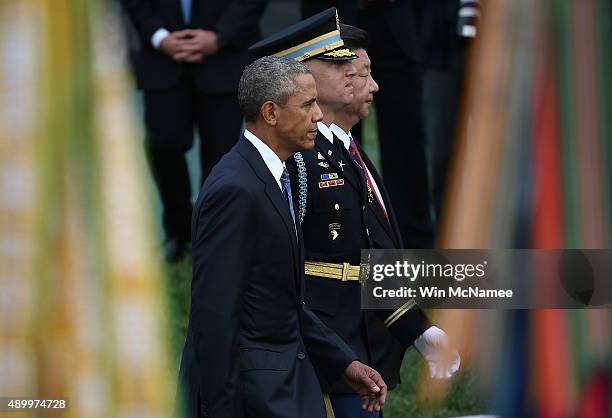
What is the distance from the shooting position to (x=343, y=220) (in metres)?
4.08

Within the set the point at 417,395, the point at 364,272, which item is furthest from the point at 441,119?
the point at 364,272

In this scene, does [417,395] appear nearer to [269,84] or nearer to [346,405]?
[346,405]

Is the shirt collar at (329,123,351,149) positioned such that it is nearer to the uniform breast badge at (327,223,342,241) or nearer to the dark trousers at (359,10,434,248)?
the uniform breast badge at (327,223,342,241)

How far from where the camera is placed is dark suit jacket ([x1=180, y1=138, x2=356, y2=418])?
330 centimetres

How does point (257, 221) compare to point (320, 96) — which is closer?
point (257, 221)

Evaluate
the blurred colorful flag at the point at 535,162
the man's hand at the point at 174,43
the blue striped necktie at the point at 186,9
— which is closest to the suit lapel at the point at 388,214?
the blurred colorful flag at the point at 535,162

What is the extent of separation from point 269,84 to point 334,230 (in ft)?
2.19

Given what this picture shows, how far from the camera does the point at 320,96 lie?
418cm

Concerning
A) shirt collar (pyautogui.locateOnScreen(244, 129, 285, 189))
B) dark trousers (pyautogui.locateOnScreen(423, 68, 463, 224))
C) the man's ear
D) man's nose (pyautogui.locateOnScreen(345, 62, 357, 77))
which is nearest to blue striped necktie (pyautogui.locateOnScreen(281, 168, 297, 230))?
shirt collar (pyautogui.locateOnScreen(244, 129, 285, 189))

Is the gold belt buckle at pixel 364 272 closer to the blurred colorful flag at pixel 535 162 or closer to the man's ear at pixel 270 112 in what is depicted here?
the man's ear at pixel 270 112

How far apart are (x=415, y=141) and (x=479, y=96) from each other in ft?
15.3

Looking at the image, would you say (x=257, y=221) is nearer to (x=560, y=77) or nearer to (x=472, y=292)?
(x=472, y=292)

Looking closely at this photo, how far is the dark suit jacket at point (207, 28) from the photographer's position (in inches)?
261

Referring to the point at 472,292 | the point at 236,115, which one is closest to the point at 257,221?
the point at 472,292
